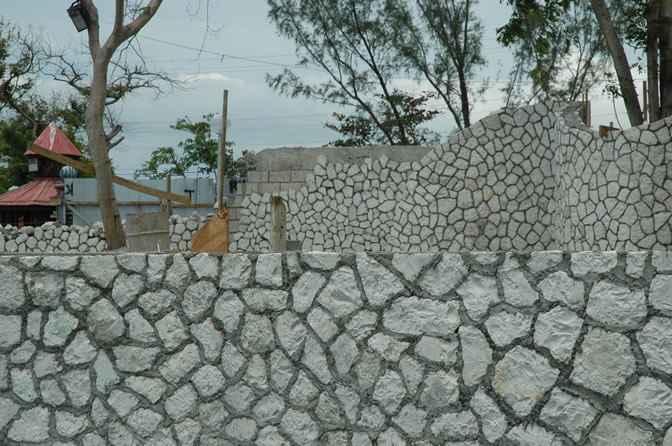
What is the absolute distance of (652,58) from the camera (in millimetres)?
11742

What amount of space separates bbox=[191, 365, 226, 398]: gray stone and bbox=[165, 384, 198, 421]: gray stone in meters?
0.05

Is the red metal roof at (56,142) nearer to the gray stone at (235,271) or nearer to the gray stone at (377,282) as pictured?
the gray stone at (235,271)

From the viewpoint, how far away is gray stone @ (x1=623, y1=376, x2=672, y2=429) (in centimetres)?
354

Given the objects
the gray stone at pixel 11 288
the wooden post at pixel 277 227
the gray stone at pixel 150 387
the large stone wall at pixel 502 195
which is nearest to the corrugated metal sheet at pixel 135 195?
the large stone wall at pixel 502 195

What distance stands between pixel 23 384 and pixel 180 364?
1.02 m

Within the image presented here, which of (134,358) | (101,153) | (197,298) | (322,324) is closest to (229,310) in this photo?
(197,298)

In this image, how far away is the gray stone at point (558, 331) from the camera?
144 inches

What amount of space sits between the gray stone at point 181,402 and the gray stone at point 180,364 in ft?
→ 0.24

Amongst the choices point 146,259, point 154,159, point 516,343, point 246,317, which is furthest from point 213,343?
point 154,159

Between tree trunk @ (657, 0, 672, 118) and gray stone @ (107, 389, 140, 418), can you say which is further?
tree trunk @ (657, 0, 672, 118)

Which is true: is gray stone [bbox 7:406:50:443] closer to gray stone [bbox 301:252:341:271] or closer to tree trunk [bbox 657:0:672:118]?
A: gray stone [bbox 301:252:341:271]

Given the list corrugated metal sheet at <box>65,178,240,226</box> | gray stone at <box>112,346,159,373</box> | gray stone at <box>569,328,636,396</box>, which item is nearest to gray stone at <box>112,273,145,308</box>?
gray stone at <box>112,346,159,373</box>

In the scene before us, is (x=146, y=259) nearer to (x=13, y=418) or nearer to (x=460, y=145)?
(x=13, y=418)

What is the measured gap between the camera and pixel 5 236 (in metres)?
17.7
